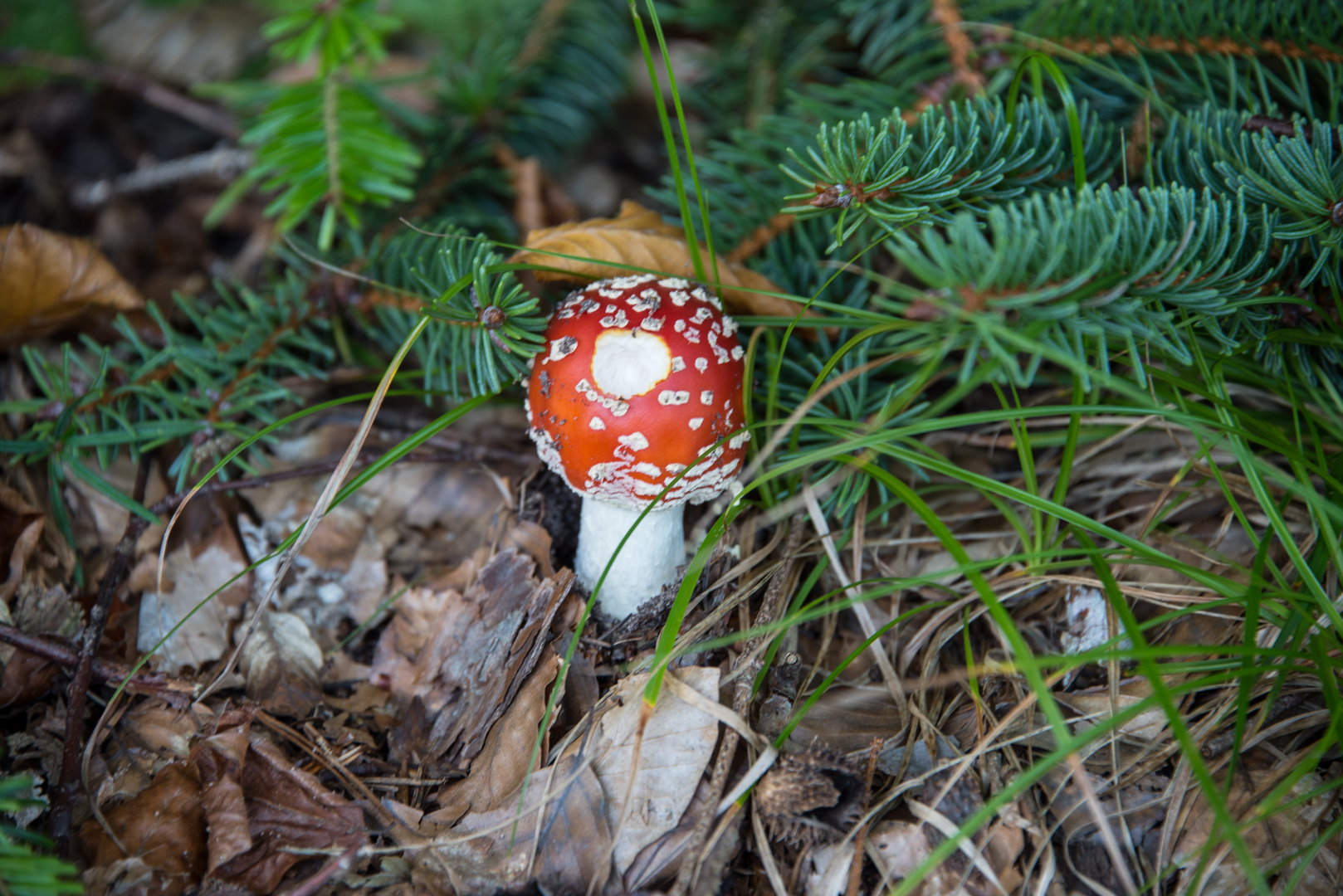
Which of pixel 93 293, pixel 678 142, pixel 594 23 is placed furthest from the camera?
pixel 678 142

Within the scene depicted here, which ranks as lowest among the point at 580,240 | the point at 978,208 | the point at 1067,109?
the point at 580,240

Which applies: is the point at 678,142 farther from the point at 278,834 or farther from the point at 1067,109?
the point at 278,834

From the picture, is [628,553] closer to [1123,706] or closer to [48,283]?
[1123,706]

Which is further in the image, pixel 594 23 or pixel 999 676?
pixel 594 23

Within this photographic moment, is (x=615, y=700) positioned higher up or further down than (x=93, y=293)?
further down

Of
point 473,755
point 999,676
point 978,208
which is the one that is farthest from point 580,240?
point 999,676

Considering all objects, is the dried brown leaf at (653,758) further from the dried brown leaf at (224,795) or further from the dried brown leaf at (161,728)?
the dried brown leaf at (161,728)

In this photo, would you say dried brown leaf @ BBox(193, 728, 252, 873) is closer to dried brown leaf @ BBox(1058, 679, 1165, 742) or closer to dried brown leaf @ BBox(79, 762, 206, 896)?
dried brown leaf @ BBox(79, 762, 206, 896)

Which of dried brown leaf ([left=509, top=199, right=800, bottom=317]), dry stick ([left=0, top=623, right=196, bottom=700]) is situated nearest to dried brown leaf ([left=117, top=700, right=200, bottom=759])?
dry stick ([left=0, top=623, right=196, bottom=700])
